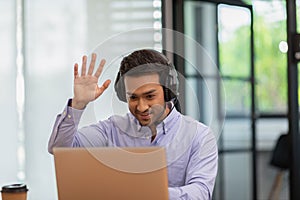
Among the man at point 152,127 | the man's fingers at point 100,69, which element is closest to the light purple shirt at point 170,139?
the man at point 152,127

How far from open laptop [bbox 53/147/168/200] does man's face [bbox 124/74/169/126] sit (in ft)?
0.75

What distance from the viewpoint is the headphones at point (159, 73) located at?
1724 millimetres

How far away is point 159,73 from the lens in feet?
5.68

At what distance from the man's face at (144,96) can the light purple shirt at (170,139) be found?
6 centimetres

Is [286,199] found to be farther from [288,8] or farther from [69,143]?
[69,143]

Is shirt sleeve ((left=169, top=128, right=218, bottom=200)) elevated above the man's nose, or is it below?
below

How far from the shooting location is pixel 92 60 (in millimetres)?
1794

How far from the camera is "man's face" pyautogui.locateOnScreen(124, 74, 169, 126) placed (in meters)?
1.69

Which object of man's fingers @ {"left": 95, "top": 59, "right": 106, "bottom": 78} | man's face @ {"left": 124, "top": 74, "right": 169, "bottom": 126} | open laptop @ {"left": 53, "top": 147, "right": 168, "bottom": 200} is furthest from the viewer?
man's fingers @ {"left": 95, "top": 59, "right": 106, "bottom": 78}

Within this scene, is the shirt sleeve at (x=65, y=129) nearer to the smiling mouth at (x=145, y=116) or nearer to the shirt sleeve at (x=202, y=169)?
the smiling mouth at (x=145, y=116)

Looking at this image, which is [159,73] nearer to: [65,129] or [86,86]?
[86,86]

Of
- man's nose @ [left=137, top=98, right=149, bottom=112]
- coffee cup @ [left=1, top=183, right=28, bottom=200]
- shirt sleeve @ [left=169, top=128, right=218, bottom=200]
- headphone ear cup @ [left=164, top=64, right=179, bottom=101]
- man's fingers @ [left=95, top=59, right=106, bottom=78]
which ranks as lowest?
coffee cup @ [left=1, top=183, right=28, bottom=200]

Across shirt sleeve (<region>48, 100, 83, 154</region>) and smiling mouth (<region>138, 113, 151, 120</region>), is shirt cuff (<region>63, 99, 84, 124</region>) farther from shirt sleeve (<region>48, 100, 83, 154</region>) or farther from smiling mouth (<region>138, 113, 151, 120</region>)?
smiling mouth (<region>138, 113, 151, 120</region>)

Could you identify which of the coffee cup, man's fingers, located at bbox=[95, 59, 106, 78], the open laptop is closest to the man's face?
man's fingers, located at bbox=[95, 59, 106, 78]
